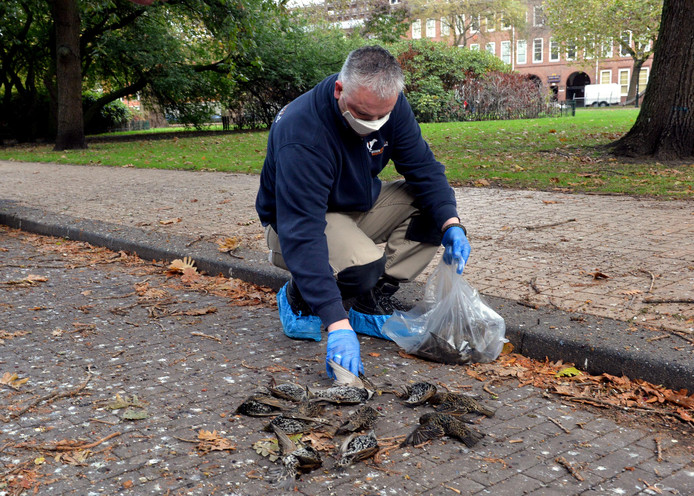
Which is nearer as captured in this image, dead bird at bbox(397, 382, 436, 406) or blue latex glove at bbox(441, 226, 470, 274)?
dead bird at bbox(397, 382, 436, 406)

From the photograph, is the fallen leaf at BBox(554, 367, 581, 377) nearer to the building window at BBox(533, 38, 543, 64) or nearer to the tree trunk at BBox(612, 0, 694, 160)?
the tree trunk at BBox(612, 0, 694, 160)

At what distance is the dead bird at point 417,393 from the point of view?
2.90 meters

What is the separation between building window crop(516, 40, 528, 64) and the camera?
6456 cm

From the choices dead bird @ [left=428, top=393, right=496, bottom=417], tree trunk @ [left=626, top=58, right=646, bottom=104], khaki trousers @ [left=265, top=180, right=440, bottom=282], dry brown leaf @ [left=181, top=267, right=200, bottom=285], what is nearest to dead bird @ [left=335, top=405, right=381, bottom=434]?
dead bird @ [left=428, top=393, right=496, bottom=417]

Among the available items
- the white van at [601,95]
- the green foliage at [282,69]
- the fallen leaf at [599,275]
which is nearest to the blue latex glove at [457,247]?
the fallen leaf at [599,275]

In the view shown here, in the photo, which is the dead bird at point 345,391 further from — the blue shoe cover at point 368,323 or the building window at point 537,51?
the building window at point 537,51

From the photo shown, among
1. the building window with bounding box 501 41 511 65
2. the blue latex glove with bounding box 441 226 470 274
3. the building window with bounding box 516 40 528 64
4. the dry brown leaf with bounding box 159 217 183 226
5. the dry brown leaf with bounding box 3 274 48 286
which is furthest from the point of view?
the building window with bounding box 501 41 511 65

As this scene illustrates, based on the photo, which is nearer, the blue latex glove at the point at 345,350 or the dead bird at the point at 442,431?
the dead bird at the point at 442,431

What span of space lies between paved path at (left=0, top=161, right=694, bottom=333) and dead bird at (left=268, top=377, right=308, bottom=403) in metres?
1.52

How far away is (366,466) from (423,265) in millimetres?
1736

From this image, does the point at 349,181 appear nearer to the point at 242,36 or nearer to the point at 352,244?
the point at 352,244

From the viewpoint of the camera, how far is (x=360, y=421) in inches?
105

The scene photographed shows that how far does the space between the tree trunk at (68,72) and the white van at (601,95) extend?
43.7 m

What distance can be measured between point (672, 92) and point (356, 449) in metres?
9.20
